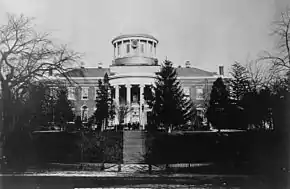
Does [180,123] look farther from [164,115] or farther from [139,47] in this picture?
[139,47]

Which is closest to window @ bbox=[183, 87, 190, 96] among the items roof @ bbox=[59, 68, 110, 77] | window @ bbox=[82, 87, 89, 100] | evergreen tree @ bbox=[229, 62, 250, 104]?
evergreen tree @ bbox=[229, 62, 250, 104]

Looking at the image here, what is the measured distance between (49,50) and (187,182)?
77.5 inches

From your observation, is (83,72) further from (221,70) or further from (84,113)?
(221,70)

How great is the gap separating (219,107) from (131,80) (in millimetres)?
3872

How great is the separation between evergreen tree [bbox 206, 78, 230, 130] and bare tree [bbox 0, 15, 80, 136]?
65.0 inches

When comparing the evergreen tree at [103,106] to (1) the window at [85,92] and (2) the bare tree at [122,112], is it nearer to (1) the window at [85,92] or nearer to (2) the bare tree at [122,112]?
(2) the bare tree at [122,112]

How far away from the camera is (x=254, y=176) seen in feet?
10.8

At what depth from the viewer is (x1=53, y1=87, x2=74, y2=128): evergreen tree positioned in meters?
3.84

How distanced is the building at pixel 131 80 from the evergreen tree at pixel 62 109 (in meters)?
0.09

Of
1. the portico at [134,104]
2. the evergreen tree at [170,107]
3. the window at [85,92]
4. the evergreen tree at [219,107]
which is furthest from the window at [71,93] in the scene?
the evergreen tree at [219,107]

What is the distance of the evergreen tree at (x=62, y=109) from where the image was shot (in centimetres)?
384

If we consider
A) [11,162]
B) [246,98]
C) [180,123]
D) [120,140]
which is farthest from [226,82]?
[11,162]

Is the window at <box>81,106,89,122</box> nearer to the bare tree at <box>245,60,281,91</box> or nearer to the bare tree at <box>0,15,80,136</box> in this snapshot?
the bare tree at <box>0,15,80,136</box>

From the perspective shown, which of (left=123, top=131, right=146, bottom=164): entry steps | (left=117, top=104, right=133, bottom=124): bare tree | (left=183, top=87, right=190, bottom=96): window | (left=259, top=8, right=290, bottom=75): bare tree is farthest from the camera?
(left=117, top=104, right=133, bottom=124): bare tree
